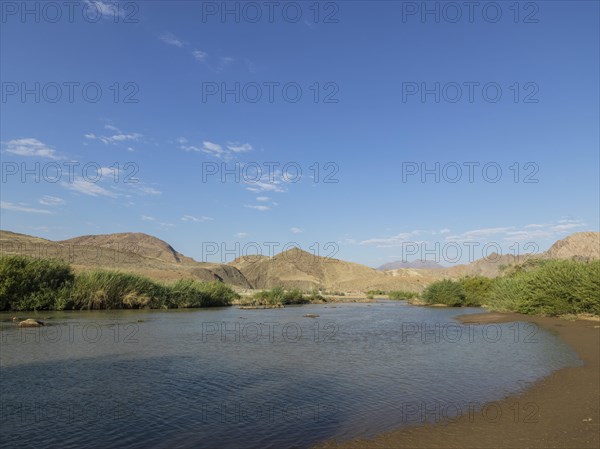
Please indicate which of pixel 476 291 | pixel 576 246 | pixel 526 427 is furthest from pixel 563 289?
pixel 576 246

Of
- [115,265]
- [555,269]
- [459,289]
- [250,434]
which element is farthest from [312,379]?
[115,265]

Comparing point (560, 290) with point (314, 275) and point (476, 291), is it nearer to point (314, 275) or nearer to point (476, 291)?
point (476, 291)

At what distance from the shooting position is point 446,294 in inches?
2175

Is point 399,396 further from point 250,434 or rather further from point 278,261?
point 278,261

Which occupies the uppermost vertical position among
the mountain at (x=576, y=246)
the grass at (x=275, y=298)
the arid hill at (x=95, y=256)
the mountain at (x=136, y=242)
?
the mountain at (x=136, y=242)

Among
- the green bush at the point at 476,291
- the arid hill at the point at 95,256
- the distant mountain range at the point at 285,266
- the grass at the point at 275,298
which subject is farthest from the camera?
the distant mountain range at the point at 285,266

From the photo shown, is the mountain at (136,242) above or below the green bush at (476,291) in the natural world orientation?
above

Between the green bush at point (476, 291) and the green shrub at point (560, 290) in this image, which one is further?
the green bush at point (476, 291)

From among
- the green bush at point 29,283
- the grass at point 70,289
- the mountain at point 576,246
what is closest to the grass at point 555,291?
the grass at point 70,289

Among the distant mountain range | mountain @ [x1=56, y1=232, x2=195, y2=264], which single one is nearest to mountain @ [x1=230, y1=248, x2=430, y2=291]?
the distant mountain range

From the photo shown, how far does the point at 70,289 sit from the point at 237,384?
2828 centimetres

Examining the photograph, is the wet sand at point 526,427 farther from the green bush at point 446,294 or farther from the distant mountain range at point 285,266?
the distant mountain range at point 285,266

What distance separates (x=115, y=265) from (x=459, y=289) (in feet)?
187

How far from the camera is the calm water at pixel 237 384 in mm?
6863
